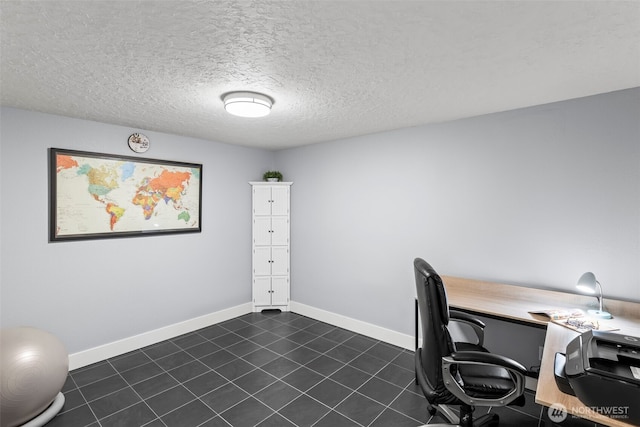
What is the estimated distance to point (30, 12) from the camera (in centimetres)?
134

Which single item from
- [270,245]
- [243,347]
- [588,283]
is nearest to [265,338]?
[243,347]

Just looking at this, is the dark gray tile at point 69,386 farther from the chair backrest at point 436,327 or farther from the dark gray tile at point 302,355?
the chair backrest at point 436,327

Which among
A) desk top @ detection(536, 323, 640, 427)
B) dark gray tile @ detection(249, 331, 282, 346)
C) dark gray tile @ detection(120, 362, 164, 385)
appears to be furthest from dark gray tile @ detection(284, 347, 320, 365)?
desk top @ detection(536, 323, 640, 427)

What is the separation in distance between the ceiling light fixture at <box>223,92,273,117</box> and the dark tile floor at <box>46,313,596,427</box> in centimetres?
238

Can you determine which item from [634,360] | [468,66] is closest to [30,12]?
[468,66]

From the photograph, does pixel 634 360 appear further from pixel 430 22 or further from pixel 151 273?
pixel 151 273

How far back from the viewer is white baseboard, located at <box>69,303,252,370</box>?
302 centimetres

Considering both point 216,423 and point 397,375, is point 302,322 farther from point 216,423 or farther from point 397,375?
point 216,423

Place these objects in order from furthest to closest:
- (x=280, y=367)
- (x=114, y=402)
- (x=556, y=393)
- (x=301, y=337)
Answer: (x=301, y=337), (x=280, y=367), (x=114, y=402), (x=556, y=393)

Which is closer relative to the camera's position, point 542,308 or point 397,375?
point 542,308

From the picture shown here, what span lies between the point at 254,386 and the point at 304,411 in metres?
0.57

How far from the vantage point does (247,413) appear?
233 centimetres

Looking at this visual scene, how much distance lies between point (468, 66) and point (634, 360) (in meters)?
1.71

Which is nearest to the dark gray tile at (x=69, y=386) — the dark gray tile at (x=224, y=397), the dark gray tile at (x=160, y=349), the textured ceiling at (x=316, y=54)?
the dark gray tile at (x=160, y=349)
